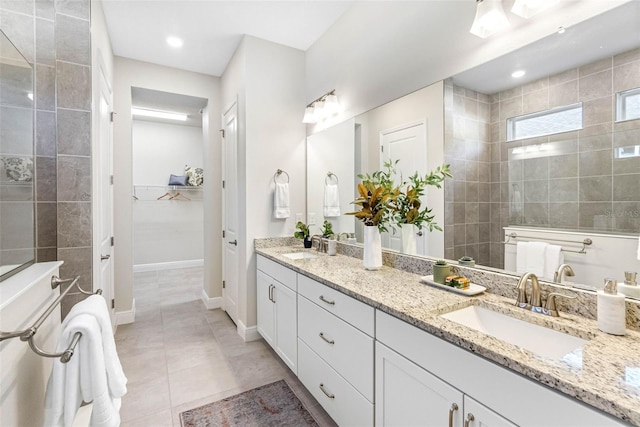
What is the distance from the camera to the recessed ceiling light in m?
2.85

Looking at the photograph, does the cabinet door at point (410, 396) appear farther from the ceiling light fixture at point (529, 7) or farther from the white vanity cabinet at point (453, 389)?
the ceiling light fixture at point (529, 7)

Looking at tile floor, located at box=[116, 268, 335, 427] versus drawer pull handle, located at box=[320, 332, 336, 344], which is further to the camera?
tile floor, located at box=[116, 268, 335, 427]

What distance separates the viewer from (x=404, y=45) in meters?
1.97

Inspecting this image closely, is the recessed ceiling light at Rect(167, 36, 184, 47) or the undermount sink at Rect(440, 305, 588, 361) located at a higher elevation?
the recessed ceiling light at Rect(167, 36, 184, 47)

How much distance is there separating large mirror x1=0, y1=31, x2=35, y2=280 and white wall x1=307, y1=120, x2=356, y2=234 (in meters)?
1.99

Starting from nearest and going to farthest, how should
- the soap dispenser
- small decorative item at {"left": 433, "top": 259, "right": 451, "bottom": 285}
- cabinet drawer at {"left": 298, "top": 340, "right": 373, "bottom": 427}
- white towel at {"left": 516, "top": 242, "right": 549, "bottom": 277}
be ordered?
the soap dispenser, white towel at {"left": 516, "top": 242, "right": 549, "bottom": 277}, cabinet drawer at {"left": 298, "top": 340, "right": 373, "bottom": 427}, small decorative item at {"left": 433, "top": 259, "right": 451, "bottom": 285}

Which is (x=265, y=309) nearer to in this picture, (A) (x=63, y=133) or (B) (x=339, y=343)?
(B) (x=339, y=343)

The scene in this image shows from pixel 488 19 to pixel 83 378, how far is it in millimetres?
2283

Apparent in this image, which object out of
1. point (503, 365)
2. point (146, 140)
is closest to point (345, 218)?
point (503, 365)

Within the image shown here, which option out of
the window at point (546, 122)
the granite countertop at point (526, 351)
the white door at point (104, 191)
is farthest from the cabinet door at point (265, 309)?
the window at point (546, 122)

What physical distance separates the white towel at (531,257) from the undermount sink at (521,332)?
0.27 m

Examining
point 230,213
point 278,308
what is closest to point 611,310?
point 278,308

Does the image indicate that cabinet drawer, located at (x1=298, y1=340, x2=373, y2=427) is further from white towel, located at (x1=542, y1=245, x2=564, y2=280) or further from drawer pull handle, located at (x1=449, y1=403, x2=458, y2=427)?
white towel, located at (x1=542, y1=245, x2=564, y2=280)

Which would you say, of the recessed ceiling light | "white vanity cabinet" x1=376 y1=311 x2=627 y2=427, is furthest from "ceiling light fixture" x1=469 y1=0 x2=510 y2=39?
the recessed ceiling light
